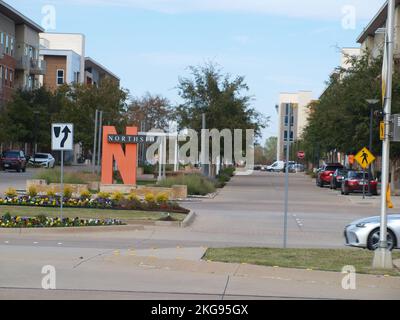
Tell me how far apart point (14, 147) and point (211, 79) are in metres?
33.6

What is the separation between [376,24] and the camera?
77000 millimetres

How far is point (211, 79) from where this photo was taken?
5797cm

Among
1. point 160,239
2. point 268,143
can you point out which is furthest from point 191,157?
point 268,143

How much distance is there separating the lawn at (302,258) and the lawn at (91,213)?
Result: 7.48 meters

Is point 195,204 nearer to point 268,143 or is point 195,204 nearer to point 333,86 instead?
point 333,86

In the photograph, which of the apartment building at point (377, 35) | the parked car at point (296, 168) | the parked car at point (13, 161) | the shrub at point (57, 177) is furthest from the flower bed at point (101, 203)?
the parked car at point (296, 168)

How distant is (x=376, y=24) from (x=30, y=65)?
1506 inches

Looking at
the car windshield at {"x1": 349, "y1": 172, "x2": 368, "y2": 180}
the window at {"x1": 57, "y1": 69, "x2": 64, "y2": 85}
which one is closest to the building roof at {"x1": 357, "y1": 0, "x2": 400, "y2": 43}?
the car windshield at {"x1": 349, "y1": 172, "x2": 368, "y2": 180}

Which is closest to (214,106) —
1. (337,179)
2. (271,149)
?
(337,179)

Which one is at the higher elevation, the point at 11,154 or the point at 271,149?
the point at 271,149

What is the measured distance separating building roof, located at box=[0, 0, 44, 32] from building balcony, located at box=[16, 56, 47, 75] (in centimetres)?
376

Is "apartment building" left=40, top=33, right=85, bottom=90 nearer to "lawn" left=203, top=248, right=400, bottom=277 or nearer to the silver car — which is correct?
the silver car

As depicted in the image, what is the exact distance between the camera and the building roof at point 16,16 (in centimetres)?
7546

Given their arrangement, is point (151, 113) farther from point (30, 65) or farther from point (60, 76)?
point (60, 76)
